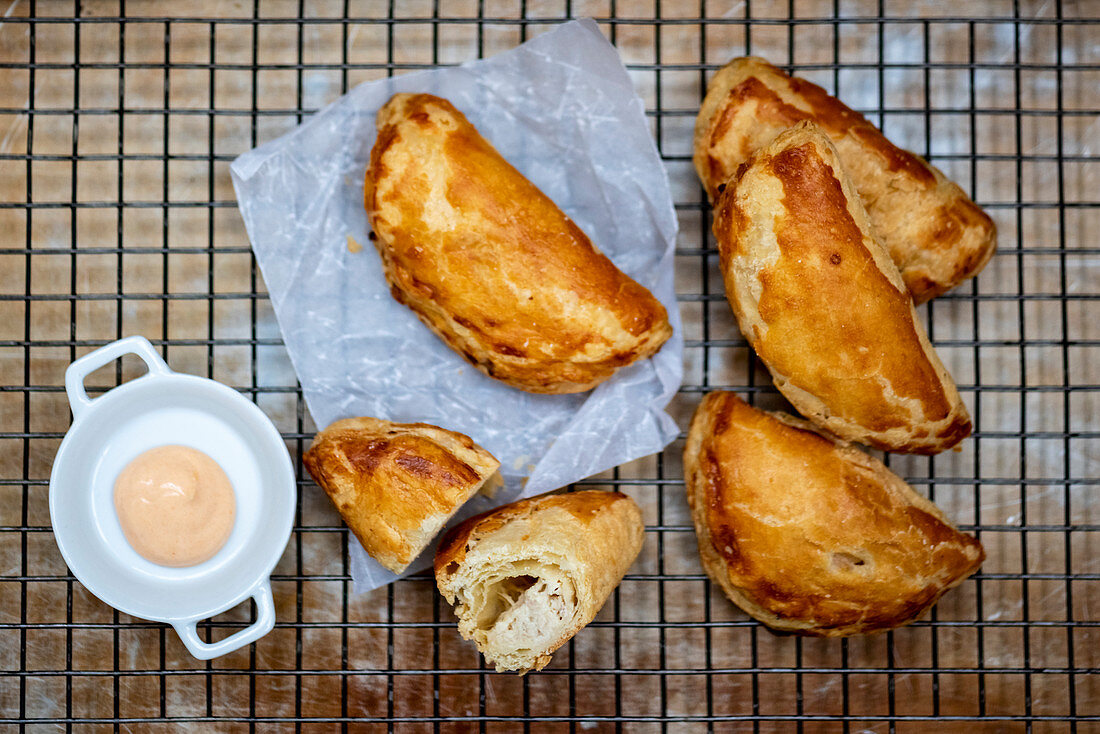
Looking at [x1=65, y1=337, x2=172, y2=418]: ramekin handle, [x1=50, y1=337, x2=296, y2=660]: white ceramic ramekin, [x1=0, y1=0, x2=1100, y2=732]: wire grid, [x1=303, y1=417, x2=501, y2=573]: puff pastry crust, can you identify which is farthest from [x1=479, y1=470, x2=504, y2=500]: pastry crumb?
[x1=65, y1=337, x2=172, y2=418]: ramekin handle

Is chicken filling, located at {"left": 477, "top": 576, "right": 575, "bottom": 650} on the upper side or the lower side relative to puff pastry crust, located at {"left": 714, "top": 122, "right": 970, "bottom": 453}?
lower

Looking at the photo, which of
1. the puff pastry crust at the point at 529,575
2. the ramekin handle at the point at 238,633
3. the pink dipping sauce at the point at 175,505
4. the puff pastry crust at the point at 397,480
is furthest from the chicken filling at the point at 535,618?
the pink dipping sauce at the point at 175,505

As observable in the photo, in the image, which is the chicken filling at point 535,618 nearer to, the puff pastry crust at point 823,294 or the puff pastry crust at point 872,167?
the puff pastry crust at point 823,294

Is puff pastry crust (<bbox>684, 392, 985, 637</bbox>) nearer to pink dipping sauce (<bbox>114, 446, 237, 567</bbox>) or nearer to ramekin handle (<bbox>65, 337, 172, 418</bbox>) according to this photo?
pink dipping sauce (<bbox>114, 446, 237, 567</bbox>)

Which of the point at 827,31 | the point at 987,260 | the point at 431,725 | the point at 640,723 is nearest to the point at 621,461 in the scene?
the point at 640,723

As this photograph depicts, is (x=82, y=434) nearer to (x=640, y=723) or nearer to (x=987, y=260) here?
(x=640, y=723)

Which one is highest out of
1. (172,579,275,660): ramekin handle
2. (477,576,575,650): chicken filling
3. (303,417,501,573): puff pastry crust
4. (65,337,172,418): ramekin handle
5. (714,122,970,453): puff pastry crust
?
(714,122,970,453): puff pastry crust
